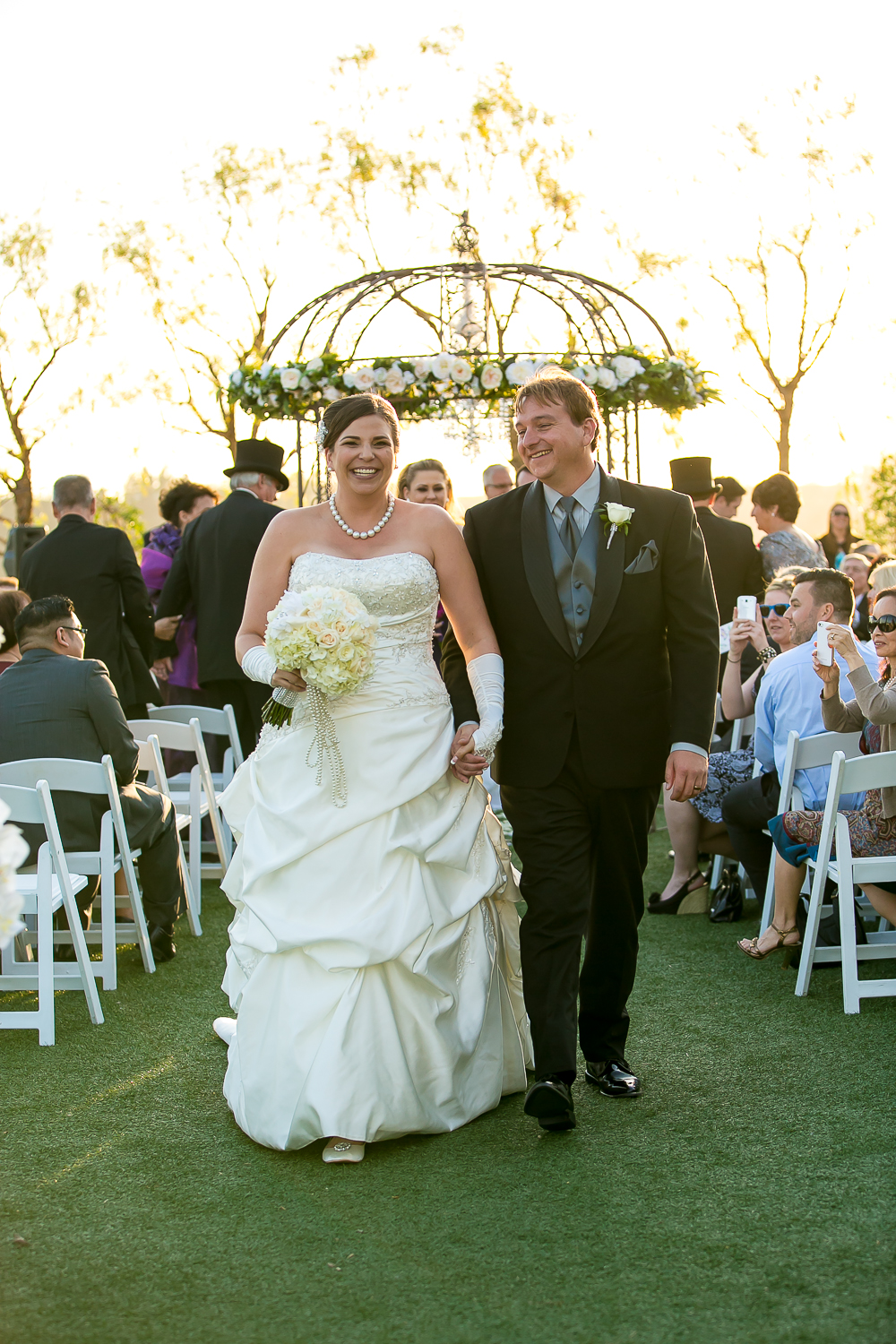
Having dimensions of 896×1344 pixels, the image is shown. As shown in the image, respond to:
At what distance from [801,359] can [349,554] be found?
2071 cm

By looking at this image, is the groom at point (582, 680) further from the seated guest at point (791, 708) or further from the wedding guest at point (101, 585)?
the wedding guest at point (101, 585)

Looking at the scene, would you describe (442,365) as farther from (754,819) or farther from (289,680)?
(289,680)

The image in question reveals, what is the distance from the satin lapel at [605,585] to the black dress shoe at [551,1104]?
4.10 ft

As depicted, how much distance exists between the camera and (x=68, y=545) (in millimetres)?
7676

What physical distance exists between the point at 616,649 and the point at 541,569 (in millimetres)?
329

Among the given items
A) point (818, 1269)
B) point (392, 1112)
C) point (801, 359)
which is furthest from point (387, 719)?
point (801, 359)

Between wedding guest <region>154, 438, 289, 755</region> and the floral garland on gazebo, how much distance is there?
133cm

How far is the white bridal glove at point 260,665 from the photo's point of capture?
Result: 380 centimetres

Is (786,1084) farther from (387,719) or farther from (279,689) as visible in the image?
(279,689)

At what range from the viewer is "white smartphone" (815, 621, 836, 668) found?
4.99 metres

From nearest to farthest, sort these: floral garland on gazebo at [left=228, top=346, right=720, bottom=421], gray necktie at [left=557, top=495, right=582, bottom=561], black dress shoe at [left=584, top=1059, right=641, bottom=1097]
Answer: gray necktie at [left=557, top=495, right=582, bottom=561] → black dress shoe at [left=584, top=1059, right=641, bottom=1097] → floral garland on gazebo at [left=228, top=346, right=720, bottom=421]

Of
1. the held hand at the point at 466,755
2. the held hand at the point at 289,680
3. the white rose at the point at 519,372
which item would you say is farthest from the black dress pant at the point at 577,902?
the white rose at the point at 519,372

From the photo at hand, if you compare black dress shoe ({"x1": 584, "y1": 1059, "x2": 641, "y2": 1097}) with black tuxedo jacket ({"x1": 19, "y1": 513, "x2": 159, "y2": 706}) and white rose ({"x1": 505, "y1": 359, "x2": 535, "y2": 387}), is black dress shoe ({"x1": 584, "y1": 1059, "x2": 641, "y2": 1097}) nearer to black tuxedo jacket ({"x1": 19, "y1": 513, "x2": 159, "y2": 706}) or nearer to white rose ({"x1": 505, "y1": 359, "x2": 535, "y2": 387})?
black tuxedo jacket ({"x1": 19, "y1": 513, "x2": 159, "y2": 706})

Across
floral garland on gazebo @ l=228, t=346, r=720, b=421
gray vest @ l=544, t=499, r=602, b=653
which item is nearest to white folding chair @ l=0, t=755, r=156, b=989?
gray vest @ l=544, t=499, r=602, b=653
